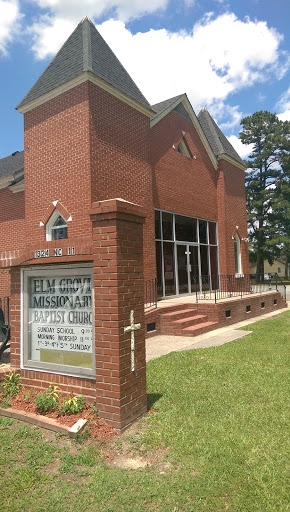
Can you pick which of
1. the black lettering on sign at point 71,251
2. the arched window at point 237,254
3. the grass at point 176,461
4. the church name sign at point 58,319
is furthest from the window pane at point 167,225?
the black lettering on sign at point 71,251

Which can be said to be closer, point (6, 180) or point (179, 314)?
point (179, 314)

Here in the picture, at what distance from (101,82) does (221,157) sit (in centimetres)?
863

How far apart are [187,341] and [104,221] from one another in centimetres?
582

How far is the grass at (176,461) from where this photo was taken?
2564 mm

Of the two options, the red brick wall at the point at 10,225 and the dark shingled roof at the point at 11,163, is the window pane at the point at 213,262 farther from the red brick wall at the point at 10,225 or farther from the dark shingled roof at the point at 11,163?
the dark shingled roof at the point at 11,163

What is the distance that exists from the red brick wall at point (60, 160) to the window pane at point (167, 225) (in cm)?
441

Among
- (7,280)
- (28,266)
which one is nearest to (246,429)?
(28,266)

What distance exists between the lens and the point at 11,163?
53.9ft

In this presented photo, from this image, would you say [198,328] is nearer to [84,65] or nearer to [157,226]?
[157,226]

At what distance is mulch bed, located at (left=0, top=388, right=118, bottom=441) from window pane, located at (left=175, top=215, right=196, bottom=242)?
35.3 ft

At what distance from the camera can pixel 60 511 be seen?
2482 mm

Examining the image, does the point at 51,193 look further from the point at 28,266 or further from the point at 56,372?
the point at 56,372

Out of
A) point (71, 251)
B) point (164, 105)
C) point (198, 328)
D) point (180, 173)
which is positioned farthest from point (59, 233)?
point (164, 105)

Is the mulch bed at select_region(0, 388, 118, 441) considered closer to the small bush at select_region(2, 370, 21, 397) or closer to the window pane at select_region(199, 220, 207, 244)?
the small bush at select_region(2, 370, 21, 397)
